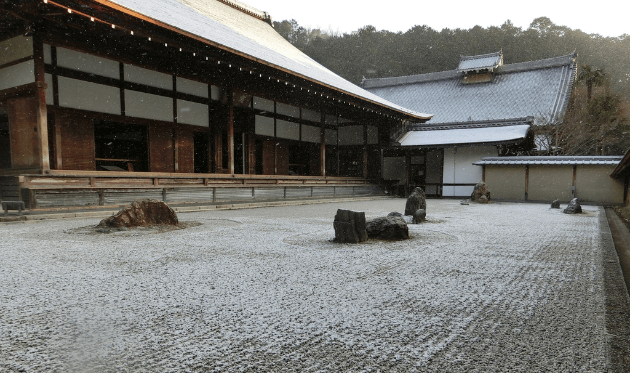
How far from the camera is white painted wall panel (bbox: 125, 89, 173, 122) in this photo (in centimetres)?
727

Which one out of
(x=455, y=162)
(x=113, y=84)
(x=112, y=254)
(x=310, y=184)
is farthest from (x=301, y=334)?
(x=455, y=162)

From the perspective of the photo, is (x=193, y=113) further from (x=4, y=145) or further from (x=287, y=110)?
(x=4, y=145)

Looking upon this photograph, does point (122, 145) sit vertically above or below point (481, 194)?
above

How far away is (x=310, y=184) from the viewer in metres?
10.9

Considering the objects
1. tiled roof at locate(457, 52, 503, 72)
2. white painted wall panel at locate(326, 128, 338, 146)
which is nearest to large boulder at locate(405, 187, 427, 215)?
white painted wall panel at locate(326, 128, 338, 146)

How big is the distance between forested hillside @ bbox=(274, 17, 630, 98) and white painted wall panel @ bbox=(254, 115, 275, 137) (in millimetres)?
22700

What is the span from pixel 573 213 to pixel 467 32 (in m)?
31.6

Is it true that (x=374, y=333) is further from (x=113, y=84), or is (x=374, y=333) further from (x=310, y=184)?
(x=310, y=184)

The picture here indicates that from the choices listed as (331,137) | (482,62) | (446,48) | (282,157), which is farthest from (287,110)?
(446,48)

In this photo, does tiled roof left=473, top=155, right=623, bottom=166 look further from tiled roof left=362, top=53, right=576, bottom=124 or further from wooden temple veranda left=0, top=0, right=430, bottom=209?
tiled roof left=362, top=53, right=576, bottom=124

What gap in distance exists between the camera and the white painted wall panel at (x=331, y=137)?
13930mm

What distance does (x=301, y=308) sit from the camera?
172cm

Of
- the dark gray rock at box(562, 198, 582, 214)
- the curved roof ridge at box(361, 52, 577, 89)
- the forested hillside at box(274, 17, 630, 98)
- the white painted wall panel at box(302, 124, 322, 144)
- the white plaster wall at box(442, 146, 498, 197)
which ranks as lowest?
the dark gray rock at box(562, 198, 582, 214)

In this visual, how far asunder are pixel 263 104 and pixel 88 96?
4910 mm
